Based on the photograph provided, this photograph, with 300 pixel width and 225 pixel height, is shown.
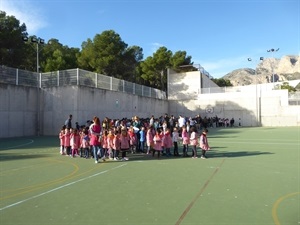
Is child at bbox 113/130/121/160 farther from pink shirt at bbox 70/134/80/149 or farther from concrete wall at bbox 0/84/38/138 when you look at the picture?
concrete wall at bbox 0/84/38/138

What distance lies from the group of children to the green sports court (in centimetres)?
93

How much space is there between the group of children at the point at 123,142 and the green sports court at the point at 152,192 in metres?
0.93

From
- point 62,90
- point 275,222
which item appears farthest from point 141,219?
point 62,90

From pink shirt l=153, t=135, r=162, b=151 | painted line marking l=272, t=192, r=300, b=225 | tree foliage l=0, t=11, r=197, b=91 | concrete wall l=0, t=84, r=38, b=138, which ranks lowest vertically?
painted line marking l=272, t=192, r=300, b=225

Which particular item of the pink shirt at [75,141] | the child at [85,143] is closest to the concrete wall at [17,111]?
the pink shirt at [75,141]

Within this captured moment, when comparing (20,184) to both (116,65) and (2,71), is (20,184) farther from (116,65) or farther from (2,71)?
(116,65)

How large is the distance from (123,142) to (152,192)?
5462 mm

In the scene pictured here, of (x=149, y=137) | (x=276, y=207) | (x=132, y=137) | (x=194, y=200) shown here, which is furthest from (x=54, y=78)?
(x=276, y=207)

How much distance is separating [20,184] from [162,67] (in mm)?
46075

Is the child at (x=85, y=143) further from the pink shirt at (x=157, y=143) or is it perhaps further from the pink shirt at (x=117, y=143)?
the pink shirt at (x=157, y=143)

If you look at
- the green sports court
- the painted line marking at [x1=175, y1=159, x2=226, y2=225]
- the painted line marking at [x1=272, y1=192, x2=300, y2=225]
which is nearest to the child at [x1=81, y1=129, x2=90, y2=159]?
the green sports court

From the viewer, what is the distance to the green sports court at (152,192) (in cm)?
523

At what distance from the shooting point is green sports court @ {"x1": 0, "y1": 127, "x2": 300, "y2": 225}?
206 inches

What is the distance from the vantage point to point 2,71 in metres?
23.1
